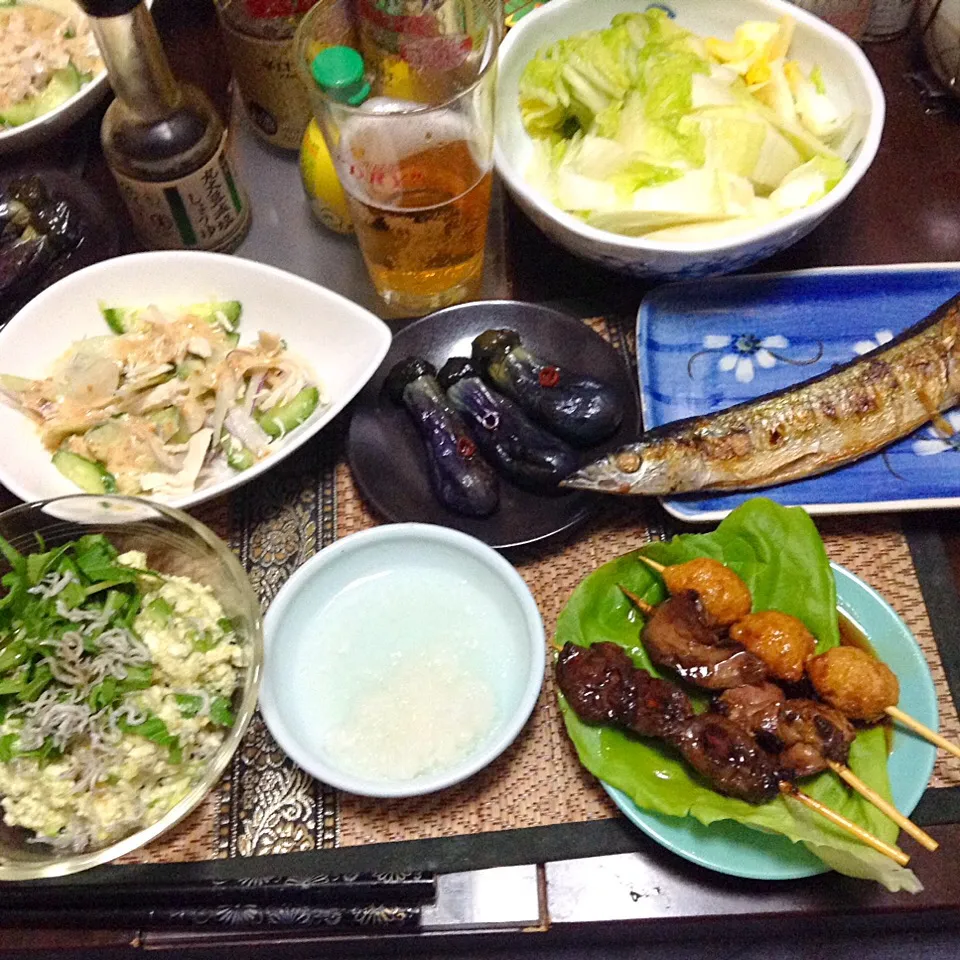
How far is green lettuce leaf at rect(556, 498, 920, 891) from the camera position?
3.41ft

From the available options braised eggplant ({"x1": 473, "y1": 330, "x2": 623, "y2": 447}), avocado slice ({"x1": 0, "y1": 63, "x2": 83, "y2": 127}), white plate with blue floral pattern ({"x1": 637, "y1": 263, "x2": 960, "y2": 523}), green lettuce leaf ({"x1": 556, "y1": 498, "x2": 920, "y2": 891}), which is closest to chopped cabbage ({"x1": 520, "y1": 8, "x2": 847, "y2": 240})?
white plate with blue floral pattern ({"x1": 637, "y1": 263, "x2": 960, "y2": 523})

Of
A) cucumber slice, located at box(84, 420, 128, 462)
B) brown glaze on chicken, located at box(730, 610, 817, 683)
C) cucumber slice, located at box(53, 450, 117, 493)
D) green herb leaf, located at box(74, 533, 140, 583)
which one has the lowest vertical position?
brown glaze on chicken, located at box(730, 610, 817, 683)

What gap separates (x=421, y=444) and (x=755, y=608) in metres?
0.58

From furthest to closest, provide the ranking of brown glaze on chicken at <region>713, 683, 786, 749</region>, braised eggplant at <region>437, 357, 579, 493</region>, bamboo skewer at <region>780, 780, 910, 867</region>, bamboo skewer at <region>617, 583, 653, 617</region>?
braised eggplant at <region>437, 357, 579, 493</region> < bamboo skewer at <region>617, 583, 653, 617</region> < brown glaze on chicken at <region>713, 683, 786, 749</region> < bamboo skewer at <region>780, 780, 910, 867</region>

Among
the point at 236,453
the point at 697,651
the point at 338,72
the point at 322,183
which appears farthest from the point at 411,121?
the point at 697,651

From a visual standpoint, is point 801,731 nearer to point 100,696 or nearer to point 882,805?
point 882,805

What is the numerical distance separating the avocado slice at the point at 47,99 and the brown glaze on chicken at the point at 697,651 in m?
1.62

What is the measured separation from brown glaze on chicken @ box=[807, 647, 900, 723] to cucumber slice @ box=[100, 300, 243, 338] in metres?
1.09

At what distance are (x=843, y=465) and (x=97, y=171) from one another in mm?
1582

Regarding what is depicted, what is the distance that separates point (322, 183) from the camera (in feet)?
5.42

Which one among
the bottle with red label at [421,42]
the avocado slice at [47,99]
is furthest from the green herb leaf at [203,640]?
the avocado slice at [47,99]

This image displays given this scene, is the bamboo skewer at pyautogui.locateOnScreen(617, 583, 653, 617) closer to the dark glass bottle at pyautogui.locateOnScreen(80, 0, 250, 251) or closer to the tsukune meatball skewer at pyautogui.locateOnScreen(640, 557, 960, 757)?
the tsukune meatball skewer at pyautogui.locateOnScreen(640, 557, 960, 757)

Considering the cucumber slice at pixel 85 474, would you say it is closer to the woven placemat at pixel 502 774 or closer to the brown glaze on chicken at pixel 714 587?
the woven placemat at pixel 502 774

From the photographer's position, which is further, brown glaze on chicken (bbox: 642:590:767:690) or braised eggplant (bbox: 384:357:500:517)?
braised eggplant (bbox: 384:357:500:517)
